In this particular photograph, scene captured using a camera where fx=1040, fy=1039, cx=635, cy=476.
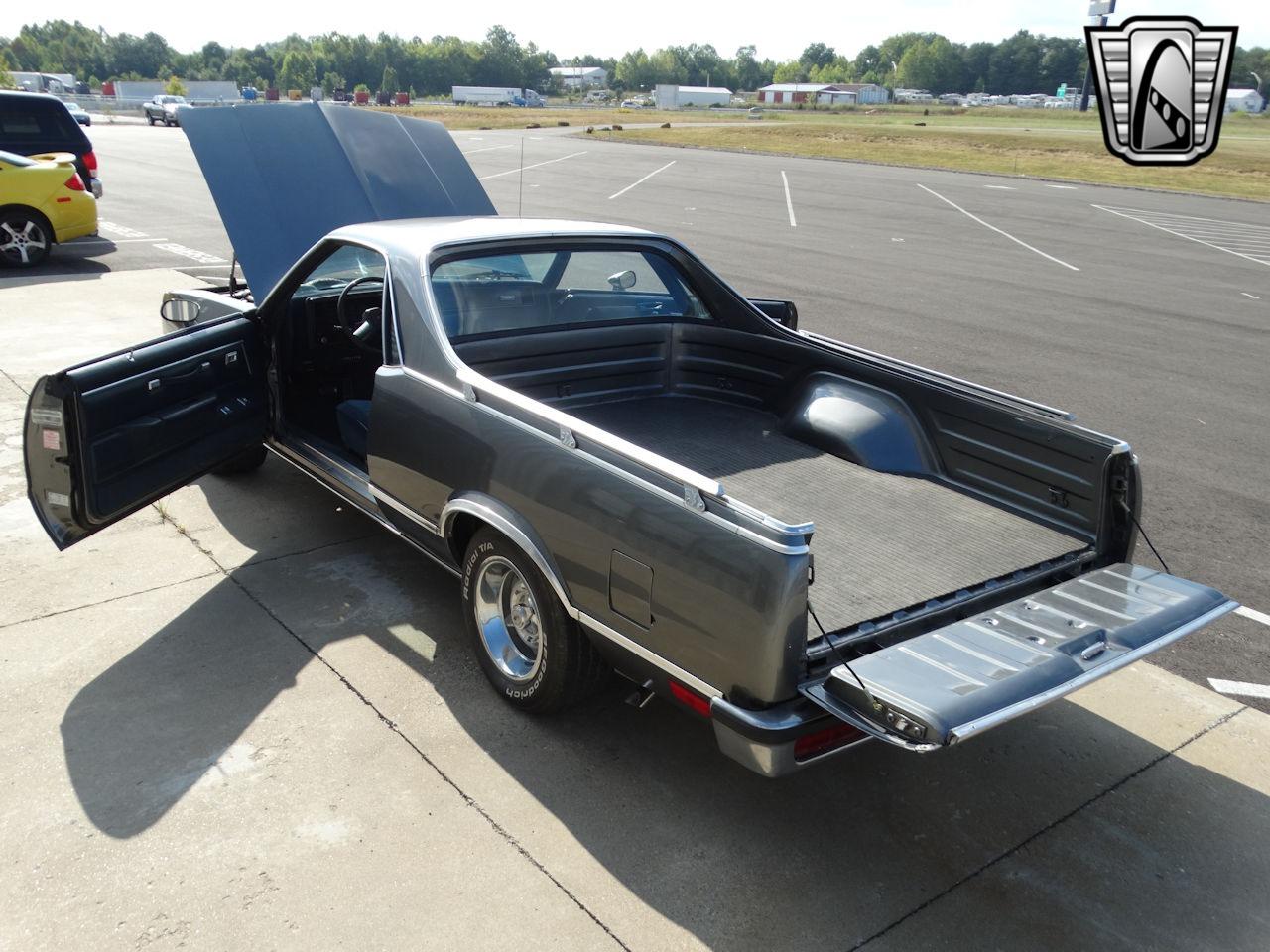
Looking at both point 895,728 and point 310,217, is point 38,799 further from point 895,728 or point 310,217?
point 310,217

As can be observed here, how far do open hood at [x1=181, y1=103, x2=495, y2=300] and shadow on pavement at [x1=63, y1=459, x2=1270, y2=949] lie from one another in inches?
93.2

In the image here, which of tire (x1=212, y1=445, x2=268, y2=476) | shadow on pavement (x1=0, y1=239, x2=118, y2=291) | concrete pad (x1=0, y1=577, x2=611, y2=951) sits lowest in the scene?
concrete pad (x1=0, y1=577, x2=611, y2=951)

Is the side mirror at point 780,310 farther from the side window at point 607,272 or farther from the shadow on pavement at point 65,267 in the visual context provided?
the shadow on pavement at point 65,267

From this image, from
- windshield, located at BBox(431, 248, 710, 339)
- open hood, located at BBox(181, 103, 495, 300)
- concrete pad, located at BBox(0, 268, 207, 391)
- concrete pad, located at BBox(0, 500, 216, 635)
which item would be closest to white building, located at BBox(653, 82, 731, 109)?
concrete pad, located at BBox(0, 268, 207, 391)

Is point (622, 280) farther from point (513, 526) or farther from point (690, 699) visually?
point (690, 699)

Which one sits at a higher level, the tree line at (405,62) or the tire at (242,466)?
the tree line at (405,62)

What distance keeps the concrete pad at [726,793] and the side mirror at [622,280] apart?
1824 mm

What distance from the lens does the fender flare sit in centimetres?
351

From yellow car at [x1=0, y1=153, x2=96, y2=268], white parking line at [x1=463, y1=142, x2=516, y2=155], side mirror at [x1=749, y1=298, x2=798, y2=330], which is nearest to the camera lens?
side mirror at [x1=749, y1=298, x2=798, y2=330]

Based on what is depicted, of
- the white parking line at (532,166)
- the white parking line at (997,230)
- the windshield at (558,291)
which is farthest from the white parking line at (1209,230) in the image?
the windshield at (558,291)

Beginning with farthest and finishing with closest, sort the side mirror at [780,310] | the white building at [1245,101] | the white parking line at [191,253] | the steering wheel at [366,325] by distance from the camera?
the white building at [1245,101]
the white parking line at [191,253]
the side mirror at [780,310]
the steering wheel at [366,325]

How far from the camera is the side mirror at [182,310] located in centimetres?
591

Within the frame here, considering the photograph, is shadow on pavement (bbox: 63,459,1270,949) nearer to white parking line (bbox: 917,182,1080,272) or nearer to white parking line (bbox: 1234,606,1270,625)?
white parking line (bbox: 1234,606,1270,625)

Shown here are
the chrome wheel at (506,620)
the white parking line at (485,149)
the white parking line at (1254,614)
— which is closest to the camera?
the chrome wheel at (506,620)
